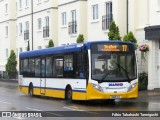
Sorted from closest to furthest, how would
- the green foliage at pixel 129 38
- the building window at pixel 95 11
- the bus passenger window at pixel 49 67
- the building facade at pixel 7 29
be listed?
the bus passenger window at pixel 49 67 → the green foliage at pixel 129 38 → the building window at pixel 95 11 → the building facade at pixel 7 29

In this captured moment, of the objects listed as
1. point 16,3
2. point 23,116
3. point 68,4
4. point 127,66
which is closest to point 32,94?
point 127,66

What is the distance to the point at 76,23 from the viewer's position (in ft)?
127

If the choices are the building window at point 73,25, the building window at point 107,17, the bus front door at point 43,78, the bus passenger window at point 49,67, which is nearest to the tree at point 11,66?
the building window at point 73,25

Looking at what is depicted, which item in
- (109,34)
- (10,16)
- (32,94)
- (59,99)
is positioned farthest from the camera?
(10,16)

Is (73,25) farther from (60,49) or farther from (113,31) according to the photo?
(60,49)

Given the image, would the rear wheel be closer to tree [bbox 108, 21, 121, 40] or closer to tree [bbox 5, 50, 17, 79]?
tree [bbox 108, 21, 121, 40]

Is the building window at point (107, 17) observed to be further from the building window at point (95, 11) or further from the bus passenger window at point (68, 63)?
the bus passenger window at point (68, 63)

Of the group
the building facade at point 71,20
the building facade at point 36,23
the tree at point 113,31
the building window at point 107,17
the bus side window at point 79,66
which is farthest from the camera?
the building facade at point 36,23

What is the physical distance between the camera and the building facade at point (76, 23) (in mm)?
27812

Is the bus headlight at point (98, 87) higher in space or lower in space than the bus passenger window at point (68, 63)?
lower

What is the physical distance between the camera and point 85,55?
65.3ft

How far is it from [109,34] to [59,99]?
829 cm

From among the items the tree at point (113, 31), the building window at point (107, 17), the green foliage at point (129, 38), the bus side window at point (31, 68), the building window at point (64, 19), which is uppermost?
the building window at point (64, 19)

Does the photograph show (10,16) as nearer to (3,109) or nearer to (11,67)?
(11,67)
